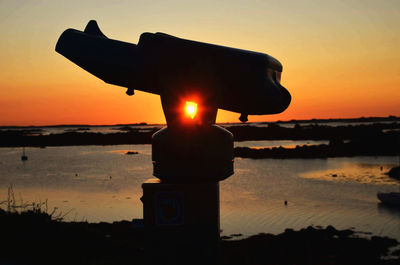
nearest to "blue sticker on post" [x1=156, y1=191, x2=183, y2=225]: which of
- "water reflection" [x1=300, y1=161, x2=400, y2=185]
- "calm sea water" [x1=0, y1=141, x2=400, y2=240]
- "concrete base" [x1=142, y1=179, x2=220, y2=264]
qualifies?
"concrete base" [x1=142, y1=179, x2=220, y2=264]

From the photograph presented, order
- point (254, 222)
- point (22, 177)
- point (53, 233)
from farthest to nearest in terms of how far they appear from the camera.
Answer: point (22, 177) → point (254, 222) → point (53, 233)

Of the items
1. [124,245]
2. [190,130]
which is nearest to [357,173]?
[124,245]

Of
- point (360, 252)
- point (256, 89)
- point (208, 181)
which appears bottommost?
point (360, 252)

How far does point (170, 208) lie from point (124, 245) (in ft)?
28.7

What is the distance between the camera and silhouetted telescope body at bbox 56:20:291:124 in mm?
2182

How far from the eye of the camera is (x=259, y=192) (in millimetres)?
28812

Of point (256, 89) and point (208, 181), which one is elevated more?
point (256, 89)

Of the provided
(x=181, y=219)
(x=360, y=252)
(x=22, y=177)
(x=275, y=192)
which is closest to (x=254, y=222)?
(x=360, y=252)

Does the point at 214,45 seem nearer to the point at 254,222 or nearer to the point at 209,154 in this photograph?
the point at 209,154

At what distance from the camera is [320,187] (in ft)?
101

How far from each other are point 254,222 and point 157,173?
1799 cm

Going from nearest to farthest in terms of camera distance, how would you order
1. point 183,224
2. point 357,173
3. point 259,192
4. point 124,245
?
point 183,224 < point 124,245 < point 259,192 < point 357,173

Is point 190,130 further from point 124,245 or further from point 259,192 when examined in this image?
point 259,192

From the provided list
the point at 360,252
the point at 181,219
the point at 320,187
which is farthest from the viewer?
the point at 320,187
